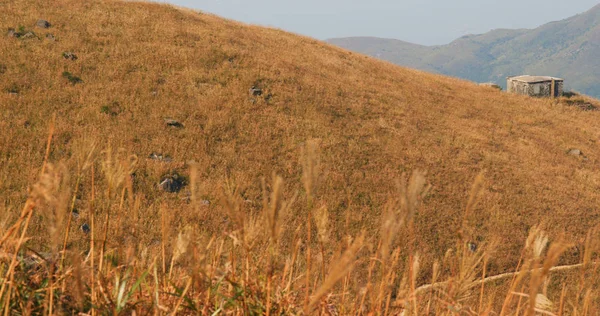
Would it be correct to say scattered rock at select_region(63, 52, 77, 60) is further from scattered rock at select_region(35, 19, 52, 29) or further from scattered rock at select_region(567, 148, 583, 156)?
scattered rock at select_region(567, 148, 583, 156)

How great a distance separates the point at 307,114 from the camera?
25.5 m

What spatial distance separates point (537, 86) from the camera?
135 feet

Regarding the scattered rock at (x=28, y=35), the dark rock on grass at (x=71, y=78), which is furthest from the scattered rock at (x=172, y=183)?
the scattered rock at (x=28, y=35)

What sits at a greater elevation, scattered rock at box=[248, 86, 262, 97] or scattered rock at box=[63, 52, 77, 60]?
scattered rock at box=[63, 52, 77, 60]

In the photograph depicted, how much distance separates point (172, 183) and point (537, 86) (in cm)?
3513

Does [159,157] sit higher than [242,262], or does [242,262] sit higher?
[242,262]

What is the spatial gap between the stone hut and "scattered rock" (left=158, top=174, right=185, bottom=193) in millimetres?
33885

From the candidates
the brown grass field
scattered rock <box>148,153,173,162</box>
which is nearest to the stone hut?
the brown grass field

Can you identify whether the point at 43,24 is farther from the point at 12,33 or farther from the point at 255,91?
the point at 255,91

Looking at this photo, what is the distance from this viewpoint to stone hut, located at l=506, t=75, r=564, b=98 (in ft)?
135

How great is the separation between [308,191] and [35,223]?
12884 millimetres

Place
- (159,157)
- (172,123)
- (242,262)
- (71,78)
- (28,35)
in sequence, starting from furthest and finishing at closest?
(28,35) < (71,78) < (172,123) < (159,157) < (242,262)

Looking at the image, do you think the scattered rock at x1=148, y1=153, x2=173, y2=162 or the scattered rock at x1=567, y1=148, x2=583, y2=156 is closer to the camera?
the scattered rock at x1=148, y1=153, x2=173, y2=162

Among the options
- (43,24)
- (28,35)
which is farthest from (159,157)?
(43,24)
